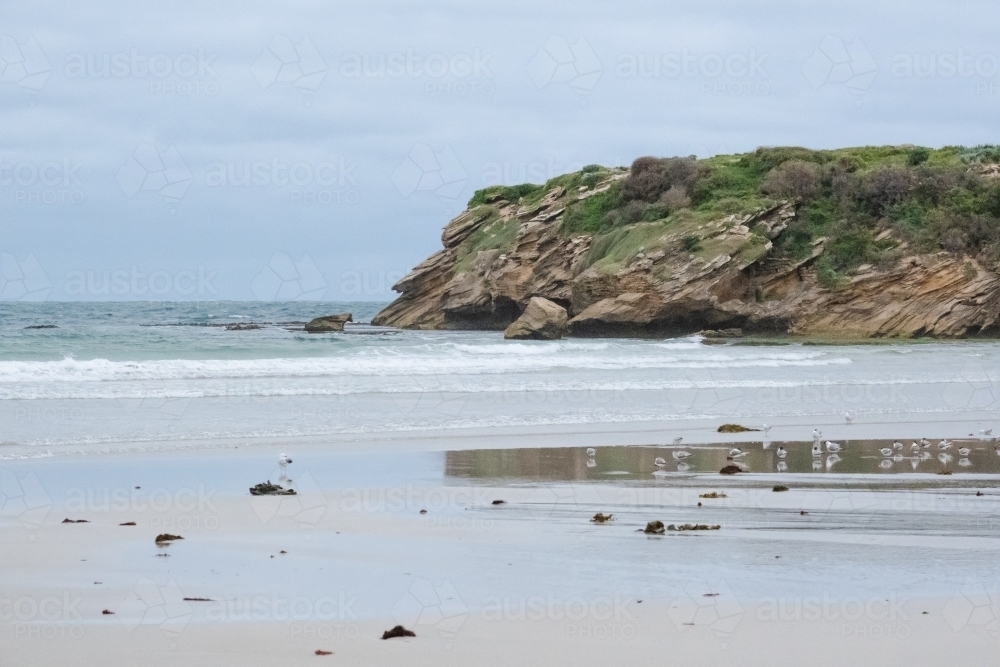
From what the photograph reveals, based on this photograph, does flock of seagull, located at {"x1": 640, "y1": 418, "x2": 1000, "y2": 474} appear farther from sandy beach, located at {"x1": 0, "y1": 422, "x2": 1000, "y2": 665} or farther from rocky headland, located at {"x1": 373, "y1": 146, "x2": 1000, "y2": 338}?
rocky headland, located at {"x1": 373, "y1": 146, "x2": 1000, "y2": 338}

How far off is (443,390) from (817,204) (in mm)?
28848

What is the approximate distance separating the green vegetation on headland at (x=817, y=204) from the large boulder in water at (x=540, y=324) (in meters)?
3.32

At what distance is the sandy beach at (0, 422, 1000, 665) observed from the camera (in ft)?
18.3

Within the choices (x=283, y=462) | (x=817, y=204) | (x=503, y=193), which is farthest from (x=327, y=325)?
(x=283, y=462)

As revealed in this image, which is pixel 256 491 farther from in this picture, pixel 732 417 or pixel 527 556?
pixel 732 417

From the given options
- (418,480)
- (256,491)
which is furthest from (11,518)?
(418,480)

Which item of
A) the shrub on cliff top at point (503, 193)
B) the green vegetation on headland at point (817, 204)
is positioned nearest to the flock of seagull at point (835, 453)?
the green vegetation on headland at point (817, 204)

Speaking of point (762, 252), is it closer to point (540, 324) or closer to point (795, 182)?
point (795, 182)

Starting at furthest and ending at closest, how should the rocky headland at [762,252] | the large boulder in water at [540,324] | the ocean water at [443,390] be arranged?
the rocky headland at [762,252], the large boulder in water at [540,324], the ocean water at [443,390]

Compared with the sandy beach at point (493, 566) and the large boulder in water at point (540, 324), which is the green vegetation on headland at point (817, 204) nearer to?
the large boulder in water at point (540, 324)

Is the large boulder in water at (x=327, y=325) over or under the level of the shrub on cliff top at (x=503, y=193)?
under

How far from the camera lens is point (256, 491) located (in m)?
10.2

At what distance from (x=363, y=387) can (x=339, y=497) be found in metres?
11.1

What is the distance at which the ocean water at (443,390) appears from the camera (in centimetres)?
1574
